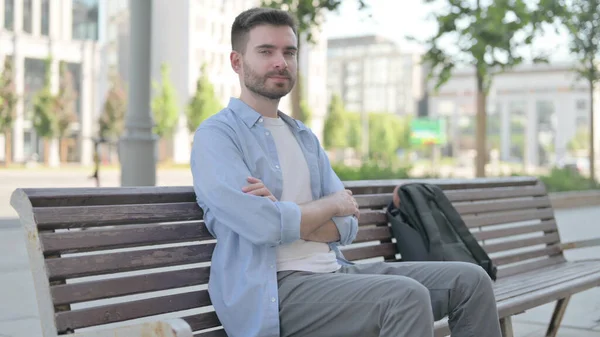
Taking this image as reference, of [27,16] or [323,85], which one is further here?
[323,85]

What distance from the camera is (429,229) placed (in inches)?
151

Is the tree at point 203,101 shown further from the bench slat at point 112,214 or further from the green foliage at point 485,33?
the bench slat at point 112,214

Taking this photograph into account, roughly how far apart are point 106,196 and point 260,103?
2.09 feet

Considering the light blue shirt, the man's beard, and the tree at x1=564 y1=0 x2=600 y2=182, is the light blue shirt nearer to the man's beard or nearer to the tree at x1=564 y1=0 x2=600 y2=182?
the man's beard

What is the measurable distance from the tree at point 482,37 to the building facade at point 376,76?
396ft

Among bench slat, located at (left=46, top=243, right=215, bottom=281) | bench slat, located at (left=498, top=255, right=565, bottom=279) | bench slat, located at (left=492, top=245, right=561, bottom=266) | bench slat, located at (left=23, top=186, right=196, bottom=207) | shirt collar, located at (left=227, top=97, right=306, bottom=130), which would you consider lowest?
bench slat, located at (left=498, top=255, right=565, bottom=279)

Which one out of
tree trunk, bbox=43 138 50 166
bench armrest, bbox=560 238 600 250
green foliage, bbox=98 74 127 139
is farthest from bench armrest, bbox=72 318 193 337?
green foliage, bbox=98 74 127 139

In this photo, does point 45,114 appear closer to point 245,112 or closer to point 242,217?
point 245,112

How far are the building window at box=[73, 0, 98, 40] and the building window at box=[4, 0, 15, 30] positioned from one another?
479cm

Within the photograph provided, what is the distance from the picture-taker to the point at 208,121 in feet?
9.52

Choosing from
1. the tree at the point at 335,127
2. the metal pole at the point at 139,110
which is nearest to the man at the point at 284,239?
the metal pole at the point at 139,110

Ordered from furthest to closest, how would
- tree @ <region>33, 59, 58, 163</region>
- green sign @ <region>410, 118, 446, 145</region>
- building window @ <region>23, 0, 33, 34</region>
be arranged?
building window @ <region>23, 0, 33, 34</region>, green sign @ <region>410, 118, 446, 145</region>, tree @ <region>33, 59, 58, 163</region>

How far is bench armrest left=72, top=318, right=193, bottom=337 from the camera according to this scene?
207cm

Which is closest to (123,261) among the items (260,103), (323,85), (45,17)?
(260,103)
